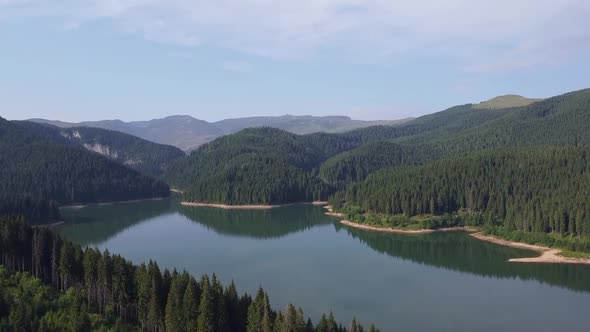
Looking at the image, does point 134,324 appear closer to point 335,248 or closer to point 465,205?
point 335,248

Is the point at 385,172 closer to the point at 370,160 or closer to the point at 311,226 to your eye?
the point at 311,226

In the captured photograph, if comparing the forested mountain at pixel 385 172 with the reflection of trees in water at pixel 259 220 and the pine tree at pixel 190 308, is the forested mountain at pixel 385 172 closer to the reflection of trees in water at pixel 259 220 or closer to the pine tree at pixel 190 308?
the reflection of trees in water at pixel 259 220

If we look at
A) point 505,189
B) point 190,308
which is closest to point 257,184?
point 505,189

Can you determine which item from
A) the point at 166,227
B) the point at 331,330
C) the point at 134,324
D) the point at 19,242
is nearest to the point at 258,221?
the point at 166,227

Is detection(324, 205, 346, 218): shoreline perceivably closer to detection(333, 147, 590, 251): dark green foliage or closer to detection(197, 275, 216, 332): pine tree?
detection(333, 147, 590, 251): dark green foliage

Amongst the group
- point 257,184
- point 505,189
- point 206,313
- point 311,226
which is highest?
point 257,184

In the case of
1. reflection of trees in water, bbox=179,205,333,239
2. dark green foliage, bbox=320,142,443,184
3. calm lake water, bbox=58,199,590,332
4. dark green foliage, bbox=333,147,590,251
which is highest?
dark green foliage, bbox=320,142,443,184

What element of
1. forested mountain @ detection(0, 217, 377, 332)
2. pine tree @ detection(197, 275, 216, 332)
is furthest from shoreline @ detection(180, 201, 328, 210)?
pine tree @ detection(197, 275, 216, 332)
